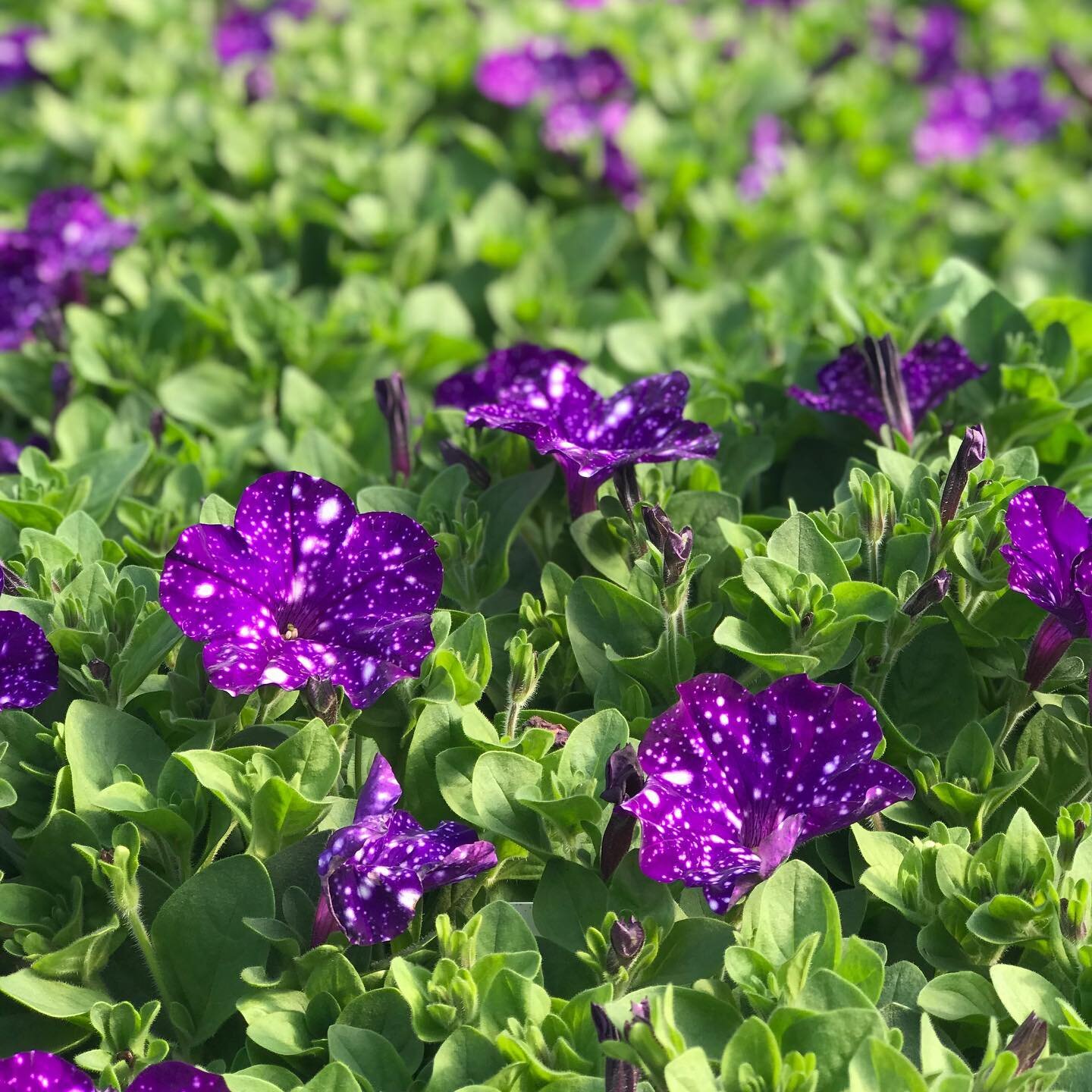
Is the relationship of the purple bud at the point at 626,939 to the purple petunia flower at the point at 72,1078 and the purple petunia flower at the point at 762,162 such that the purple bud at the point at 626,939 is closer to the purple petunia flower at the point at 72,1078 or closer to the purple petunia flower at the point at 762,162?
the purple petunia flower at the point at 72,1078

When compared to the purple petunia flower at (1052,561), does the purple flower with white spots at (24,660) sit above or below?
below

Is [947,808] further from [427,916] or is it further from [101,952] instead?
[101,952]

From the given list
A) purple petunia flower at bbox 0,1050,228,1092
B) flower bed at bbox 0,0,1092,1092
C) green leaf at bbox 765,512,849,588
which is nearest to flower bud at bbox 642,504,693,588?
flower bed at bbox 0,0,1092,1092

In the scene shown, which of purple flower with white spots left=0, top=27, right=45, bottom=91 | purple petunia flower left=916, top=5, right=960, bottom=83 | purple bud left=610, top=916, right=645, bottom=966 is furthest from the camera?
purple petunia flower left=916, top=5, right=960, bottom=83

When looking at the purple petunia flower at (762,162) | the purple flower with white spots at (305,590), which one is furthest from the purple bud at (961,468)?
the purple petunia flower at (762,162)

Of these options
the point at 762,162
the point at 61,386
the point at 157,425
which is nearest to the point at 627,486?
the point at 157,425

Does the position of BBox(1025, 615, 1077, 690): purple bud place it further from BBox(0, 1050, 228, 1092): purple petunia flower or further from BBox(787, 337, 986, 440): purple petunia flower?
BBox(0, 1050, 228, 1092): purple petunia flower
